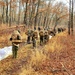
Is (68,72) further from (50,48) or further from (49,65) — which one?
(50,48)

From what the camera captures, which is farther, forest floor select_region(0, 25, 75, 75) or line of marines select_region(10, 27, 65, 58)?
line of marines select_region(10, 27, 65, 58)

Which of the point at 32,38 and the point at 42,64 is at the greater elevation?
the point at 32,38

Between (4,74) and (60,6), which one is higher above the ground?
(60,6)

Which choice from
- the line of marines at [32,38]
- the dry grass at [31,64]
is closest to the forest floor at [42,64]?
the dry grass at [31,64]

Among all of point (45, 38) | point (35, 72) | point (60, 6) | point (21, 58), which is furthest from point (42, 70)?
point (60, 6)

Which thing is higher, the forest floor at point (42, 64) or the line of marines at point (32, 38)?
the line of marines at point (32, 38)

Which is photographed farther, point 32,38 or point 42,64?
point 32,38

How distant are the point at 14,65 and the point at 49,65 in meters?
2.14

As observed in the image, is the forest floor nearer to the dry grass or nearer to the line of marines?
the dry grass

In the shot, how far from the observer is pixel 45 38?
77.7 ft

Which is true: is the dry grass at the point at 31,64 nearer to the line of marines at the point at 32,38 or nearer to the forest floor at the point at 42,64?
the forest floor at the point at 42,64

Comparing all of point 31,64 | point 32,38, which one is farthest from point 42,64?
point 32,38

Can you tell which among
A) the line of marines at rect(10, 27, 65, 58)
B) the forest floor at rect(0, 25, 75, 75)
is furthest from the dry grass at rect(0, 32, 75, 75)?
the line of marines at rect(10, 27, 65, 58)

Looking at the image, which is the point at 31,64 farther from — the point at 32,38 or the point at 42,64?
the point at 32,38
